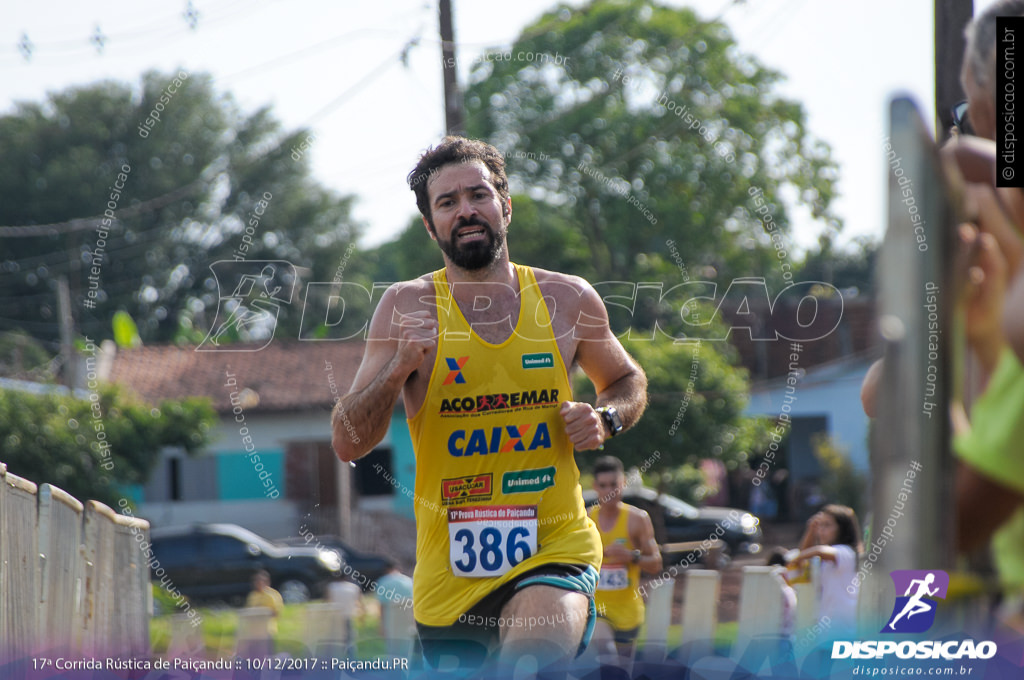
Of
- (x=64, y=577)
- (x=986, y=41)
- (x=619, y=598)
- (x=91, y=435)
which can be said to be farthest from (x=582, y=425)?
(x=91, y=435)

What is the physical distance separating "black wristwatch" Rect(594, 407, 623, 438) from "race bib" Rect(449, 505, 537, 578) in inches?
14.1

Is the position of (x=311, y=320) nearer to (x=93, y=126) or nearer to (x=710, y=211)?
(x=710, y=211)

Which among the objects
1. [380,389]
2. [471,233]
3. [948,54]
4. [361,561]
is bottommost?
[361,561]

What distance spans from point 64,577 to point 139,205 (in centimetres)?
2113

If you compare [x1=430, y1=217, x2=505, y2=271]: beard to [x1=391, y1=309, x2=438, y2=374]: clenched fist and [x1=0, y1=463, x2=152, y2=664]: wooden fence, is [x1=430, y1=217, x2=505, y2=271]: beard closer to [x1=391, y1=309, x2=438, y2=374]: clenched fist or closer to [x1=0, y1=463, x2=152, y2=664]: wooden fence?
[x1=391, y1=309, x2=438, y2=374]: clenched fist

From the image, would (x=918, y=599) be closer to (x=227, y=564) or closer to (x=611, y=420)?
(x=611, y=420)

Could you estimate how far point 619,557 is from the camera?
6527 mm

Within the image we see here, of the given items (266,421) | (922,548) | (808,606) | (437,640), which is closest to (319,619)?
(437,640)

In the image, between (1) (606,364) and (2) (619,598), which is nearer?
(1) (606,364)

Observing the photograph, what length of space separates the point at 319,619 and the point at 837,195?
6.42 meters

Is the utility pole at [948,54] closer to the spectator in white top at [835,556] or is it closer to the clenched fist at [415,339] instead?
the clenched fist at [415,339]

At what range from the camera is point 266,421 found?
18453mm

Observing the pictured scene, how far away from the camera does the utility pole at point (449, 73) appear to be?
26.5 feet

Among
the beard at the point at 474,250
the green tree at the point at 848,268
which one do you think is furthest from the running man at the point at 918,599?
the green tree at the point at 848,268
